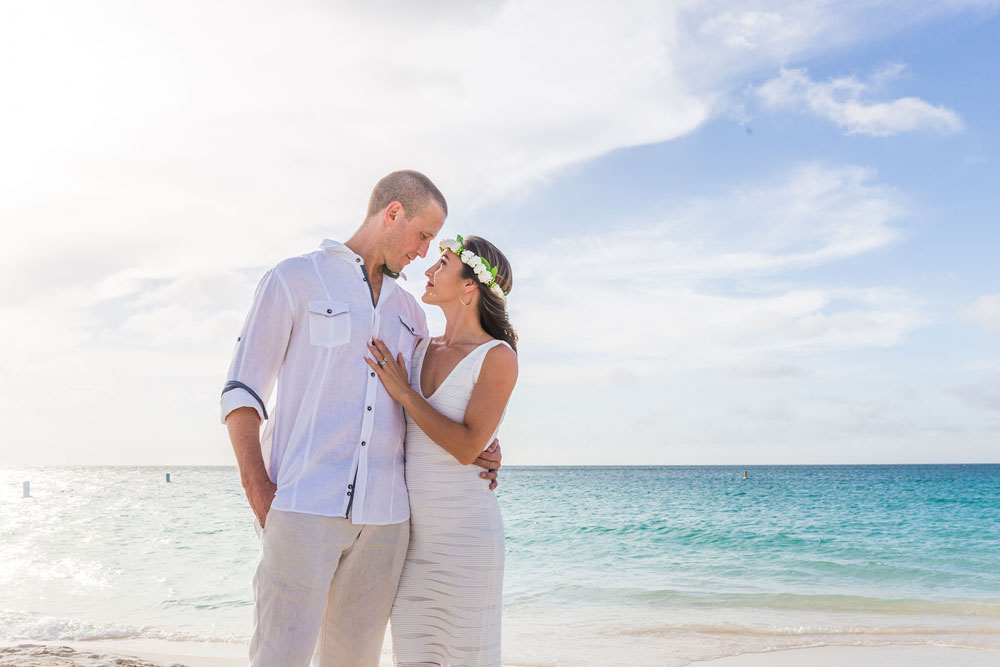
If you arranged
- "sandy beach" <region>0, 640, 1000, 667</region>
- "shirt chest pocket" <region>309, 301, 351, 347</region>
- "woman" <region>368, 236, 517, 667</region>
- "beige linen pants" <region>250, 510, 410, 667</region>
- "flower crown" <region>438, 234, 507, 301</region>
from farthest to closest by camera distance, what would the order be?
"sandy beach" <region>0, 640, 1000, 667</region>
"flower crown" <region>438, 234, 507, 301</region>
"woman" <region>368, 236, 517, 667</region>
"shirt chest pocket" <region>309, 301, 351, 347</region>
"beige linen pants" <region>250, 510, 410, 667</region>

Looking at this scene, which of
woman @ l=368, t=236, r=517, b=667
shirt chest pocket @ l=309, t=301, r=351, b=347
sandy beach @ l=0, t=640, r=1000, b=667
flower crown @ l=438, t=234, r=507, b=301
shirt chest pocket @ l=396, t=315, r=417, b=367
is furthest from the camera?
sandy beach @ l=0, t=640, r=1000, b=667

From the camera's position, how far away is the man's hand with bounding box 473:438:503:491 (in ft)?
10.3

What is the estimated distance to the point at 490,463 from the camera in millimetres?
3170

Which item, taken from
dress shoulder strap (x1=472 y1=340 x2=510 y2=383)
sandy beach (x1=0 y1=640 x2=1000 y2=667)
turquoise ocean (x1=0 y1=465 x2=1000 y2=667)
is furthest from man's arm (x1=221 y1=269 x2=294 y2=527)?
turquoise ocean (x1=0 y1=465 x2=1000 y2=667)

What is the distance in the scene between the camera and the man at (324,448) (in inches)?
102

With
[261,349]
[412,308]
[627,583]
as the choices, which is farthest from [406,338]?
[627,583]

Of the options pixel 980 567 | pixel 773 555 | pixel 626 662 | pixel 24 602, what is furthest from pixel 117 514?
pixel 980 567

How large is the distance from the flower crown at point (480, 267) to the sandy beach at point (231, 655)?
474cm

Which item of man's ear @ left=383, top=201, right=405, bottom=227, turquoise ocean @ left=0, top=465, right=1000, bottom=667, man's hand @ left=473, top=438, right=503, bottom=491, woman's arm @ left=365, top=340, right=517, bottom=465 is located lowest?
turquoise ocean @ left=0, top=465, right=1000, bottom=667

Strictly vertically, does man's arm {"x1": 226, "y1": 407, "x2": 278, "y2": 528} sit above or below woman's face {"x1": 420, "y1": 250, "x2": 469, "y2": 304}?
below

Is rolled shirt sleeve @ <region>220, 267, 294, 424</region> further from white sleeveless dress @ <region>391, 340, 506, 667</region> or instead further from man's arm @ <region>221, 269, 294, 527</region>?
white sleeveless dress @ <region>391, 340, 506, 667</region>

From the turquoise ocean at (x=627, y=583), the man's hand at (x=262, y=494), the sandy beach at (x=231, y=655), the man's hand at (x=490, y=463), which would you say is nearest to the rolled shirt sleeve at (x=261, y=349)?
the man's hand at (x=262, y=494)

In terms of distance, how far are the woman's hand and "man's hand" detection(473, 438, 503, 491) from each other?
481mm

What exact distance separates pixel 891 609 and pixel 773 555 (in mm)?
4873
